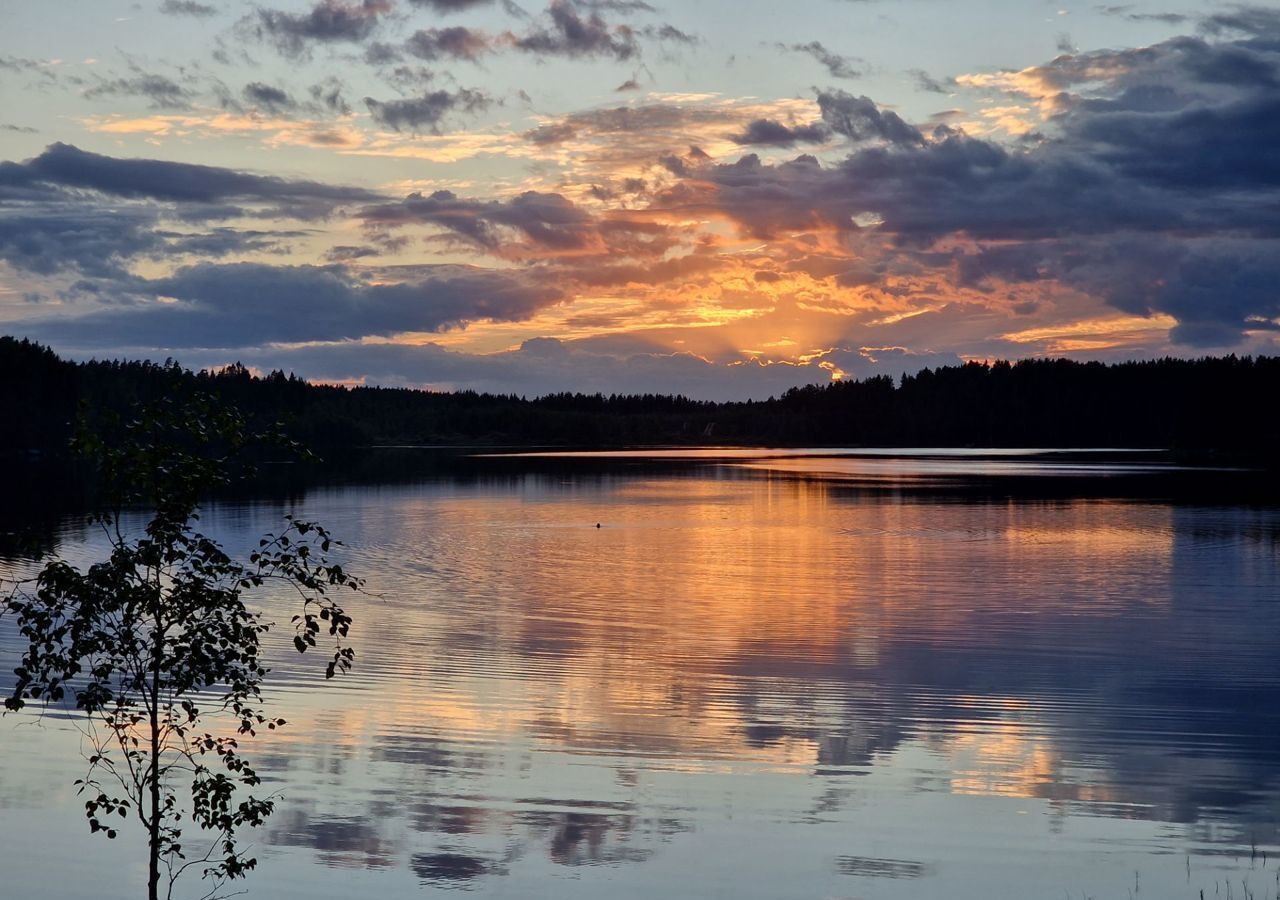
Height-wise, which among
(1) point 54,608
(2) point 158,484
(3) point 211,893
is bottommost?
(3) point 211,893

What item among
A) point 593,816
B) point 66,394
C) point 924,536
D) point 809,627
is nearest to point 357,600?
point 809,627

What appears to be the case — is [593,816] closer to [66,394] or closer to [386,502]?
[386,502]

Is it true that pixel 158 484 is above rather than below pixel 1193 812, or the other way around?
above

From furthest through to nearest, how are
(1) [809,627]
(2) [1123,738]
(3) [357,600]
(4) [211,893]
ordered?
1. (3) [357,600]
2. (1) [809,627]
3. (2) [1123,738]
4. (4) [211,893]

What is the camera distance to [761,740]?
17438 millimetres

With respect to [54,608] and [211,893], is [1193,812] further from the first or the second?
[54,608]

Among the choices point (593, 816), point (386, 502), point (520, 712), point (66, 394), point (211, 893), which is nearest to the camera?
point (211, 893)

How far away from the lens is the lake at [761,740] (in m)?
12.6

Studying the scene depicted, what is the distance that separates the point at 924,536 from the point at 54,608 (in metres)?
44.7

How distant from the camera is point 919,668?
23.1 meters

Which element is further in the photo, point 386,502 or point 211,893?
point 386,502

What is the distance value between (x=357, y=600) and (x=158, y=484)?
2376cm

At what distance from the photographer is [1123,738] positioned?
1759 centimetres

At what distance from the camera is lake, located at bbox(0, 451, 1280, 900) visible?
12555 mm
